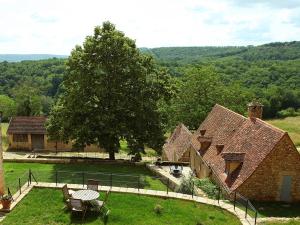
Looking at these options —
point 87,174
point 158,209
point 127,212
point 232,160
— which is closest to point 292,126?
point 232,160

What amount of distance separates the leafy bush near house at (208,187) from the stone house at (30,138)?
28.9 metres

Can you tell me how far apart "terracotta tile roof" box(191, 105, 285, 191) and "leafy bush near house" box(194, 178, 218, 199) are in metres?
0.82

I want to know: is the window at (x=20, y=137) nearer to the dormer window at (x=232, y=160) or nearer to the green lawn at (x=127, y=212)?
the green lawn at (x=127, y=212)

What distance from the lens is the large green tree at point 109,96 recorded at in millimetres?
33875

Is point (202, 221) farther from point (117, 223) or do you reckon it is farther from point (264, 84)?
point (264, 84)

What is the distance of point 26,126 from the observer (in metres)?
53.3

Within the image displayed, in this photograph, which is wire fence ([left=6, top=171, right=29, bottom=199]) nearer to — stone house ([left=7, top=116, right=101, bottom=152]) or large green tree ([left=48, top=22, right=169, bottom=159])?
large green tree ([left=48, top=22, right=169, bottom=159])

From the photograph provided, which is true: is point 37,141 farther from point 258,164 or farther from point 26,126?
point 258,164

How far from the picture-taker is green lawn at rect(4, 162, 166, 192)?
2530 centimetres

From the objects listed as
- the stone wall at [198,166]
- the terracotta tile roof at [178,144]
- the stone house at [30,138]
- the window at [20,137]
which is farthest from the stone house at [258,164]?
the window at [20,137]

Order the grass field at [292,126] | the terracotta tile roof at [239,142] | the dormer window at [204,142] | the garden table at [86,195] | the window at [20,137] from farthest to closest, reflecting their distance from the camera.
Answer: the grass field at [292,126] < the window at [20,137] < the dormer window at [204,142] < the terracotta tile roof at [239,142] < the garden table at [86,195]

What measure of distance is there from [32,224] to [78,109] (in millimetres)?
15872

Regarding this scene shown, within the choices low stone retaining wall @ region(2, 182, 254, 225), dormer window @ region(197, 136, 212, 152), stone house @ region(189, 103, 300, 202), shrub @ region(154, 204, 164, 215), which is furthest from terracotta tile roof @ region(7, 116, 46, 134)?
shrub @ region(154, 204, 164, 215)

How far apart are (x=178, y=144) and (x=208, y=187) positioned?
1613 cm
